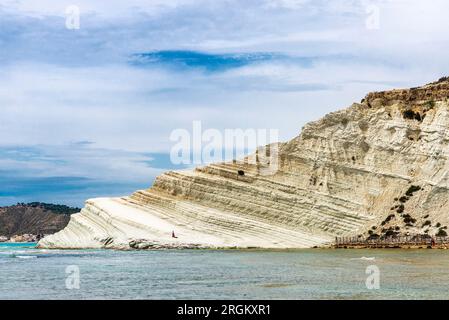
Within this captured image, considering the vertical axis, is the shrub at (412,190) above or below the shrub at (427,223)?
above

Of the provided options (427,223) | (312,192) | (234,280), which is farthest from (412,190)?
(234,280)

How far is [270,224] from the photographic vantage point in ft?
228

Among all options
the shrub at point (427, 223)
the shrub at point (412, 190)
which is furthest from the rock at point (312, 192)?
the shrub at point (427, 223)

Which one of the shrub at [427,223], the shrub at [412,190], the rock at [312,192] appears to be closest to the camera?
the shrub at [427,223]

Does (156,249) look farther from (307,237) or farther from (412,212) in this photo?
(412,212)

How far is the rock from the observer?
68.4 meters

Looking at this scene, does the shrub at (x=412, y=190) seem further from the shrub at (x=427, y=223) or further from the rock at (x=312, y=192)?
the shrub at (x=427, y=223)

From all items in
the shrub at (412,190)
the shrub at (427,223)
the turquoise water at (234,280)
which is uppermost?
the turquoise water at (234,280)

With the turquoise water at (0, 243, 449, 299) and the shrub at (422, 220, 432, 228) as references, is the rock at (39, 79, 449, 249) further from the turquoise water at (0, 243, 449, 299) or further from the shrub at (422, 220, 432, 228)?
the turquoise water at (0, 243, 449, 299)

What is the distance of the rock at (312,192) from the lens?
68.4 m

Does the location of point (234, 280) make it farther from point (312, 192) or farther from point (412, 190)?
point (412, 190)
